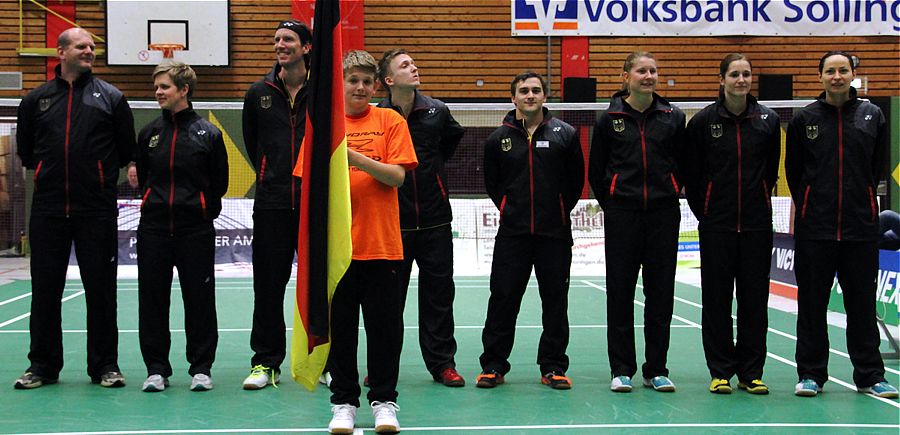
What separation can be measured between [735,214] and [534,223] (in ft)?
4.13

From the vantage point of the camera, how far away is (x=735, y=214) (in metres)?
5.88

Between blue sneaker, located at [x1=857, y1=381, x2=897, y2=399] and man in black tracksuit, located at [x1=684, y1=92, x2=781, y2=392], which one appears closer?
blue sneaker, located at [x1=857, y1=381, x2=897, y2=399]

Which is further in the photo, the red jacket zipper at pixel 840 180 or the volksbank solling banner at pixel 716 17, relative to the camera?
the volksbank solling banner at pixel 716 17

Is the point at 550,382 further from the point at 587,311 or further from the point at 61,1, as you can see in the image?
the point at 61,1

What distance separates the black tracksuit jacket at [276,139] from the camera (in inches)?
235

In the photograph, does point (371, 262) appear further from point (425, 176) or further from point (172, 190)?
point (172, 190)

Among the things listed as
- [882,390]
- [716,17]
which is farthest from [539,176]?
[716,17]

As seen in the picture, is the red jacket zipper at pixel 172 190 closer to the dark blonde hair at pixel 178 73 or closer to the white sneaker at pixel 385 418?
the dark blonde hair at pixel 178 73

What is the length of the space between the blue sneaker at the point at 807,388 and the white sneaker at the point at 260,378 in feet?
10.7

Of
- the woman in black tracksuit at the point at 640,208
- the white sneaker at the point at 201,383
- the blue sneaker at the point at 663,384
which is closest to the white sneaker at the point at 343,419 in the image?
the white sneaker at the point at 201,383

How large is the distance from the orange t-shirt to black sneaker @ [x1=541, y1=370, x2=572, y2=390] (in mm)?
1732

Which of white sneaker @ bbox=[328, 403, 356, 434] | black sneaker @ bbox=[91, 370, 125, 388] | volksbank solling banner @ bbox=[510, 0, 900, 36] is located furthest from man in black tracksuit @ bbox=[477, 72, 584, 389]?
volksbank solling banner @ bbox=[510, 0, 900, 36]

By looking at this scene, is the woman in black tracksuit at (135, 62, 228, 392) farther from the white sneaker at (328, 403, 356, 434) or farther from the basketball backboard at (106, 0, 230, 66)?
the basketball backboard at (106, 0, 230, 66)

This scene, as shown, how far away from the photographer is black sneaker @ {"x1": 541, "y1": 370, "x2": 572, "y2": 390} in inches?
238
